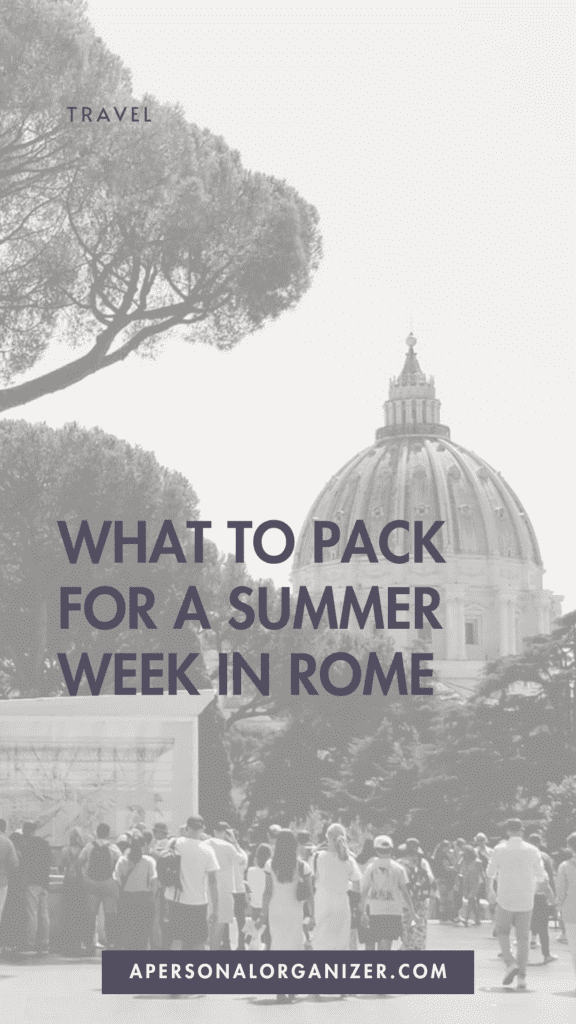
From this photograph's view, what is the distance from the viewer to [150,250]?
51.0 feet

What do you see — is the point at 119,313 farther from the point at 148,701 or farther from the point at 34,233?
the point at 148,701

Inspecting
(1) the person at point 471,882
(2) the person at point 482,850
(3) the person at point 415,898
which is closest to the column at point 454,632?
(2) the person at point 482,850

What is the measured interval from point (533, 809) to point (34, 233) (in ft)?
70.7

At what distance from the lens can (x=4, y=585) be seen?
3434 cm

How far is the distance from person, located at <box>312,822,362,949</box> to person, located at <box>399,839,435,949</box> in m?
1.03

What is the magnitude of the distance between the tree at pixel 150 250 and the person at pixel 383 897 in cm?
548

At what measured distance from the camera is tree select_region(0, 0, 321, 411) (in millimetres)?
14906

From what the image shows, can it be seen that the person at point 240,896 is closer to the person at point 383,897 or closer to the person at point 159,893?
the person at point 159,893

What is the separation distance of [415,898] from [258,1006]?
2.74 m

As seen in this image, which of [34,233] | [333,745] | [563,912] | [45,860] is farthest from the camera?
[333,745]

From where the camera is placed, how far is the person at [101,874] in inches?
545

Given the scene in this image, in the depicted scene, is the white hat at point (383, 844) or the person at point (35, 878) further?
the person at point (35, 878)

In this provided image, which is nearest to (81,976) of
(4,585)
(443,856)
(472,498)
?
(443,856)

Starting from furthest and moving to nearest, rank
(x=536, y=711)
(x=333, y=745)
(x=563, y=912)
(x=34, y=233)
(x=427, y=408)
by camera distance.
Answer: (x=427, y=408) < (x=333, y=745) < (x=536, y=711) < (x=34, y=233) < (x=563, y=912)
